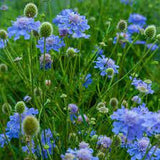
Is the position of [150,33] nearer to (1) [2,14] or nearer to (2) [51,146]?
(2) [51,146]

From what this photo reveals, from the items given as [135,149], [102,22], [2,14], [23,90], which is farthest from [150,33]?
[2,14]

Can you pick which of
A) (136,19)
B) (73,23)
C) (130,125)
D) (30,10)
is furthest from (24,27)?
(136,19)

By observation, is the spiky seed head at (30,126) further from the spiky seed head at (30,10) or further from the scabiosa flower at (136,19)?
the scabiosa flower at (136,19)

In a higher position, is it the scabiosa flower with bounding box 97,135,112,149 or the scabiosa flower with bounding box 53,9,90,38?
the scabiosa flower with bounding box 53,9,90,38

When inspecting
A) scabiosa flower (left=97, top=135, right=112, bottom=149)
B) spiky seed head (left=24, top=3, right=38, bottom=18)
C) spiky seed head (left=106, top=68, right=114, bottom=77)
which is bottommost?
scabiosa flower (left=97, top=135, right=112, bottom=149)

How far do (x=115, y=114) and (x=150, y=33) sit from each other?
57 cm

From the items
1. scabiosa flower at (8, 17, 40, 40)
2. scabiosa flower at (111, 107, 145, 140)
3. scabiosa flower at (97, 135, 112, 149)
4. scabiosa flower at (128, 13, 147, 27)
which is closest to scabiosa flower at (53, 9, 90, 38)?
scabiosa flower at (8, 17, 40, 40)

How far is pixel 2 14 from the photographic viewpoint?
3.03 meters

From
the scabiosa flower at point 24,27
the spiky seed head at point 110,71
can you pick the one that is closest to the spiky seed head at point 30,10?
the scabiosa flower at point 24,27

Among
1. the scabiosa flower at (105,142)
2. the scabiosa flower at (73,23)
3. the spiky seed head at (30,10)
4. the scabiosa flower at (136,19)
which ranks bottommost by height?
the scabiosa flower at (105,142)

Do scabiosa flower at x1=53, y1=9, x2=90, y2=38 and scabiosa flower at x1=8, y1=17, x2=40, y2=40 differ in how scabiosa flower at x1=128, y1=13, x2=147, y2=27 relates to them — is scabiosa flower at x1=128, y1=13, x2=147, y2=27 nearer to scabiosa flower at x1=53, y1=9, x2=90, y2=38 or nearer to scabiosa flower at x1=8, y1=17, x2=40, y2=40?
scabiosa flower at x1=53, y1=9, x2=90, y2=38

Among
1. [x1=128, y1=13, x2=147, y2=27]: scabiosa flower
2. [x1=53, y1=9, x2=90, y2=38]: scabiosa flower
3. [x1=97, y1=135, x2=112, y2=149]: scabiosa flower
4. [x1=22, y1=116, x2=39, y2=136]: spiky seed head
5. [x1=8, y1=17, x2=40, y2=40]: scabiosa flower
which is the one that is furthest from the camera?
[x1=128, y1=13, x2=147, y2=27]: scabiosa flower

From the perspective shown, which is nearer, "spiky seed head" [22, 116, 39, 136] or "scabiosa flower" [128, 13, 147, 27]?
"spiky seed head" [22, 116, 39, 136]

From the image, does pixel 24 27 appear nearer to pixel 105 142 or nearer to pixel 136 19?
pixel 105 142
